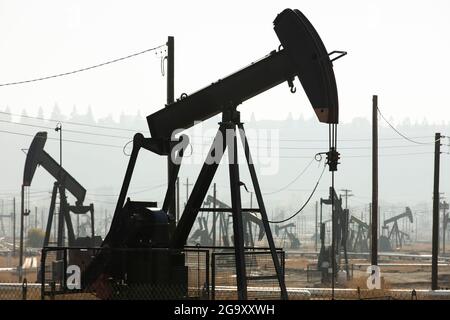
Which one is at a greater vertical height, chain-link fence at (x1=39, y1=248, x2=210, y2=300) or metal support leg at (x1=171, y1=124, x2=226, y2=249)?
metal support leg at (x1=171, y1=124, x2=226, y2=249)

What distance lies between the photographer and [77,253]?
58.2 ft

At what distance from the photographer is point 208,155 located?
13.9m

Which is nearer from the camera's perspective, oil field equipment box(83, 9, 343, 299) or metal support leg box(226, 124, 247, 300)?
oil field equipment box(83, 9, 343, 299)

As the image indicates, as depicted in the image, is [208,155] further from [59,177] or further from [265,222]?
[59,177]

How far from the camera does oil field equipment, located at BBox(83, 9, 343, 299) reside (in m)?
13.3

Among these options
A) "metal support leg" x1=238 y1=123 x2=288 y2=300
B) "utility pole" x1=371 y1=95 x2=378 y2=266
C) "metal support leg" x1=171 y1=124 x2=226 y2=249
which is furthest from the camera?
"utility pole" x1=371 y1=95 x2=378 y2=266

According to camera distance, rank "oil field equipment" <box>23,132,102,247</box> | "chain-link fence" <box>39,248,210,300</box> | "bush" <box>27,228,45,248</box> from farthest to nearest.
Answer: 1. "bush" <box>27,228,45,248</box>
2. "oil field equipment" <box>23,132,102,247</box>
3. "chain-link fence" <box>39,248,210,300</box>

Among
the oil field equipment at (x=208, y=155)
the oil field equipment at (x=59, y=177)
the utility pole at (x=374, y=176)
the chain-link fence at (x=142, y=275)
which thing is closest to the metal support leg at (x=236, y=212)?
the oil field equipment at (x=208, y=155)

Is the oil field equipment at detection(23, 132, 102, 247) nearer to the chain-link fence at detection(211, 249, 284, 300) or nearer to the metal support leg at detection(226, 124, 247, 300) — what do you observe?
the chain-link fence at detection(211, 249, 284, 300)

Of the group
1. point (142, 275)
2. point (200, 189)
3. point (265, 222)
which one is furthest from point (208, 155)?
point (142, 275)

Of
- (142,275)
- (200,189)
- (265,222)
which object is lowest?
(142,275)

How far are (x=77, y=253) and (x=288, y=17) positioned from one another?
692 centimetres

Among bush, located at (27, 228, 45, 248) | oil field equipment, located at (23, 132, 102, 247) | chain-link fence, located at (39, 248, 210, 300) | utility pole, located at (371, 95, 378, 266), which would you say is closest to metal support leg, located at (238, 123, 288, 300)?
chain-link fence, located at (39, 248, 210, 300)
